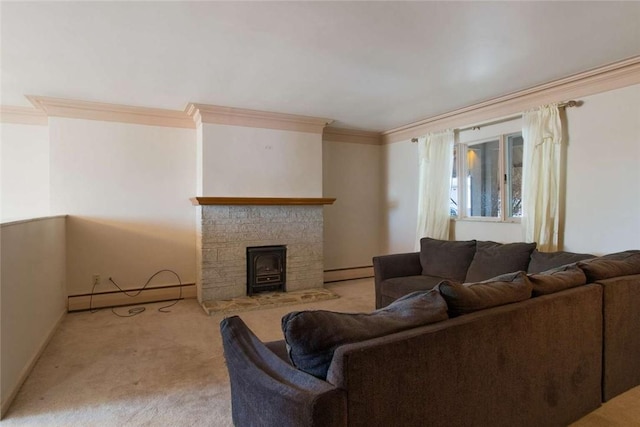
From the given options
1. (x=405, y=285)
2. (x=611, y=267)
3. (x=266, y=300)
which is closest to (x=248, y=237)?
(x=266, y=300)

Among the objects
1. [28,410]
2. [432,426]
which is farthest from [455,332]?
[28,410]

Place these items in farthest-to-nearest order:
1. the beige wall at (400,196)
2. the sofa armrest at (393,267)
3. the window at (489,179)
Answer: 1. the beige wall at (400,196)
2. the window at (489,179)
3. the sofa armrest at (393,267)

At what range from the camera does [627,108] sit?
309cm

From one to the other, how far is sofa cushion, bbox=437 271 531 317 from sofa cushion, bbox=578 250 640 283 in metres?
0.64

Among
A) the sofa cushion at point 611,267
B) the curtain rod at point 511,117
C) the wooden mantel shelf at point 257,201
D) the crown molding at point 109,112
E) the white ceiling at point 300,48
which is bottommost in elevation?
the sofa cushion at point 611,267

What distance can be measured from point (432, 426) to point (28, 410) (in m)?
2.32

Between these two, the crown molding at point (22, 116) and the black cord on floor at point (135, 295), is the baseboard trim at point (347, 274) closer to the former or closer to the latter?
the black cord on floor at point (135, 295)

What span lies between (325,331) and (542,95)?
3.68 meters

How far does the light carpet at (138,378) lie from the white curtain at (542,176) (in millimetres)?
1643

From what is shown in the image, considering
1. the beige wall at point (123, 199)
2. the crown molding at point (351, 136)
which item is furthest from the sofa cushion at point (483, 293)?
the crown molding at point (351, 136)

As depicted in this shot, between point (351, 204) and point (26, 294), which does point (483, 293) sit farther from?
point (351, 204)

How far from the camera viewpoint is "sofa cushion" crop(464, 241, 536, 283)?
3252mm

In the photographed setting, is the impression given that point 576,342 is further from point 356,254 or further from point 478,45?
point 356,254

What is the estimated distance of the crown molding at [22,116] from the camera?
13.5ft
